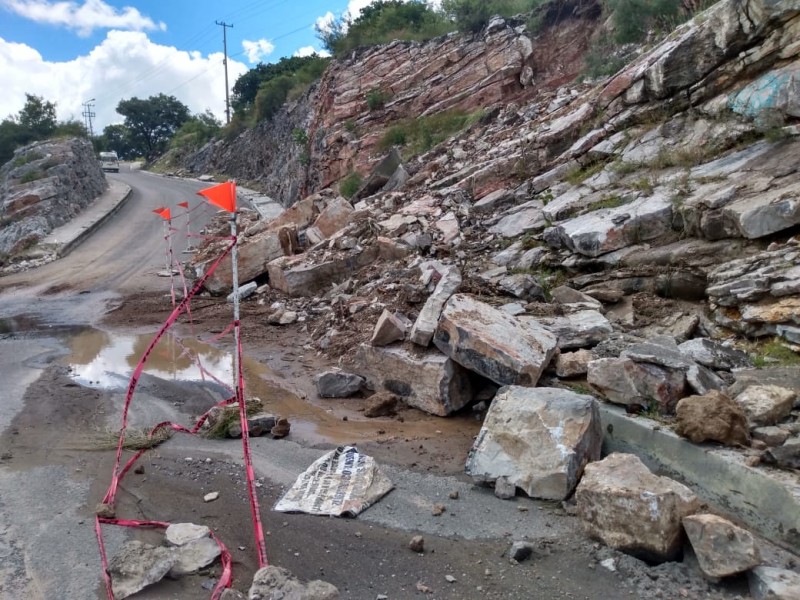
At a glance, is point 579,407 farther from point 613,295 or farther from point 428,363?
point 613,295

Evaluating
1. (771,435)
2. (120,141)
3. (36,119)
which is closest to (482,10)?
(771,435)

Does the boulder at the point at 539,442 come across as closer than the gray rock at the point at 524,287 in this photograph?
Yes

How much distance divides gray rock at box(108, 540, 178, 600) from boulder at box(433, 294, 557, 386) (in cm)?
292

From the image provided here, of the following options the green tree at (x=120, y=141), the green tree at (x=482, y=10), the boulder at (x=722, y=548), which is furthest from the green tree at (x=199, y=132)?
the boulder at (x=722, y=548)

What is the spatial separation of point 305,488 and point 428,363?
1.96 meters

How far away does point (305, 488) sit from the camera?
4195mm

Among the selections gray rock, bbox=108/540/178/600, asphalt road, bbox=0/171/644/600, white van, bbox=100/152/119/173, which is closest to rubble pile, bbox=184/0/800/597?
asphalt road, bbox=0/171/644/600

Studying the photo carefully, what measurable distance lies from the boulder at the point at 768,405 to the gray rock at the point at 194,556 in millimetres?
3466

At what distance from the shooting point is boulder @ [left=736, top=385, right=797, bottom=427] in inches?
151

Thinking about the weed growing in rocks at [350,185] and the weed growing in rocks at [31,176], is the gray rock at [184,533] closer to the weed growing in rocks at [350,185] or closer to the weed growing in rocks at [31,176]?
the weed growing in rocks at [350,185]

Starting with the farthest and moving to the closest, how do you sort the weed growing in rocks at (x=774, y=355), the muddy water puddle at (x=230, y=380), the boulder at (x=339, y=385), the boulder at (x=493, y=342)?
the boulder at (x=339, y=385)
the muddy water puddle at (x=230, y=380)
the boulder at (x=493, y=342)
the weed growing in rocks at (x=774, y=355)

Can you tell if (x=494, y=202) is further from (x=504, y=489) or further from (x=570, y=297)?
(x=504, y=489)

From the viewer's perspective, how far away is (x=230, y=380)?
736 centimetres

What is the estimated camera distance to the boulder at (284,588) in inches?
113
